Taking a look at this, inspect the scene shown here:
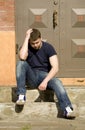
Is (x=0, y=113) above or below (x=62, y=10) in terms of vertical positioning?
below

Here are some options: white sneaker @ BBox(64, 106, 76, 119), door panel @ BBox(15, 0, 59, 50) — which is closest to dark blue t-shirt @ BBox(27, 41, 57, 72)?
white sneaker @ BBox(64, 106, 76, 119)

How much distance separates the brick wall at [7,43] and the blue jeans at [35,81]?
40.8 inches

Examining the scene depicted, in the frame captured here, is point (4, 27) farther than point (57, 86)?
Yes

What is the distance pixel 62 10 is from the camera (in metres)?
9.16

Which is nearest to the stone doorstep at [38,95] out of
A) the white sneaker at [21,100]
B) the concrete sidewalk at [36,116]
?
the concrete sidewalk at [36,116]

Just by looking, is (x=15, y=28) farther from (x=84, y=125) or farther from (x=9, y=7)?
(x=84, y=125)

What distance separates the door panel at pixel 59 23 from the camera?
9141mm

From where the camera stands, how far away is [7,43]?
8812 mm

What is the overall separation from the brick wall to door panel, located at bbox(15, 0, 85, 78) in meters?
0.31

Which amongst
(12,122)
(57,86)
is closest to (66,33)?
(57,86)

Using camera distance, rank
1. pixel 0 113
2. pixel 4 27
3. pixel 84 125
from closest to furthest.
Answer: pixel 84 125 < pixel 0 113 < pixel 4 27

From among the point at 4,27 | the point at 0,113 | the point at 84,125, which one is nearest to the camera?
the point at 84,125

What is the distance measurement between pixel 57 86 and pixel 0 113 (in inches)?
38.7

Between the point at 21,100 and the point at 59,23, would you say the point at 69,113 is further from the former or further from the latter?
the point at 59,23
